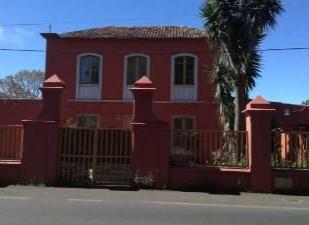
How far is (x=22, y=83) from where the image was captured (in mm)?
66438

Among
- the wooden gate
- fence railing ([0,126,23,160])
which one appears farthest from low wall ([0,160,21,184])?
the wooden gate

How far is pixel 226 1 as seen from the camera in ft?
75.5

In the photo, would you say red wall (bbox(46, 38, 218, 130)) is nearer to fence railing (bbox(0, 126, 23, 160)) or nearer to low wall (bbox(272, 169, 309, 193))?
fence railing (bbox(0, 126, 23, 160))

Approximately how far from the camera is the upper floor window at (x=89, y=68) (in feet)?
104

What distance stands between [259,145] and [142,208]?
20.6 feet

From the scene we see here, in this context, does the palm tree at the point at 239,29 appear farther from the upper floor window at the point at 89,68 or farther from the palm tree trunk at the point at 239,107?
the upper floor window at the point at 89,68

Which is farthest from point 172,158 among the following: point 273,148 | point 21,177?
point 21,177

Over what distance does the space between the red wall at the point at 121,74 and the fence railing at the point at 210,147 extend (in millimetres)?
13234

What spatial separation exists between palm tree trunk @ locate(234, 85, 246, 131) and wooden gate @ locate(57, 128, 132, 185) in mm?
6229

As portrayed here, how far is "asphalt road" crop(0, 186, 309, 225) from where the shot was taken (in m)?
9.87

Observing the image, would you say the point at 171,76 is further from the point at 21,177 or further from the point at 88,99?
the point at 21,177

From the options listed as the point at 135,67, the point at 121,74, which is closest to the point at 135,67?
the point at 135,67

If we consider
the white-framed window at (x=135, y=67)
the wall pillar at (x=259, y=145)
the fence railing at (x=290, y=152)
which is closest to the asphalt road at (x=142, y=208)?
the wall pillar at (x=259, y=145)

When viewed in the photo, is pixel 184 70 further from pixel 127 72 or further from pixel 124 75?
pixel 124 75
